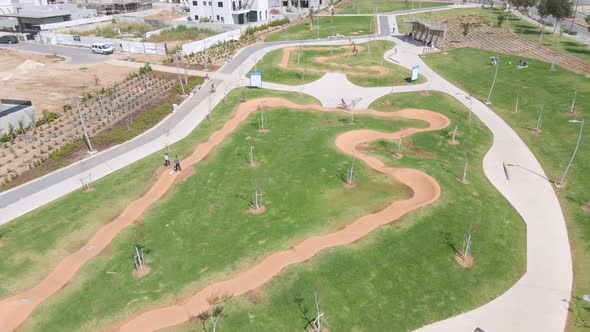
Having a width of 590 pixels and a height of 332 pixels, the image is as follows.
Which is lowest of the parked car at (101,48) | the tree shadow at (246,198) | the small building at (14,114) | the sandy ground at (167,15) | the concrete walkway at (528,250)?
the concrete walkway at (528,250)

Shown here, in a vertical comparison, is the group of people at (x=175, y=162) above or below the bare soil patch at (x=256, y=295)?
above

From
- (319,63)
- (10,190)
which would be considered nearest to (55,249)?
(10,190)

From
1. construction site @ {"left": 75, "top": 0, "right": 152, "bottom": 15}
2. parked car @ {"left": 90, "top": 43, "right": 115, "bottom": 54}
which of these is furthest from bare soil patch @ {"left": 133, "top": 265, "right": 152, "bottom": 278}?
construction site @ {"left": 75, "top": 0, "right": 152, "bottom": 15}

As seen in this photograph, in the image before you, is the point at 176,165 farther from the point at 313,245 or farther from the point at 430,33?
the point at 430,33

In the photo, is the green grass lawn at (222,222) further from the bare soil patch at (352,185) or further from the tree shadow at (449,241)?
the tree shadow at (449,241)

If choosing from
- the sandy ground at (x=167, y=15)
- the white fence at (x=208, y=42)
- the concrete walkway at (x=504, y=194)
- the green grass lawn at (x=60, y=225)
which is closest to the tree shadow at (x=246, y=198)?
the green grass lawn at (x=60, y=225)

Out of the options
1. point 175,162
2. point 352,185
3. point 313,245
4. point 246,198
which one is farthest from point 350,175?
point 175,162

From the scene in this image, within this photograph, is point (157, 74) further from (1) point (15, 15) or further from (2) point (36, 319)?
(1) point (15, 15)

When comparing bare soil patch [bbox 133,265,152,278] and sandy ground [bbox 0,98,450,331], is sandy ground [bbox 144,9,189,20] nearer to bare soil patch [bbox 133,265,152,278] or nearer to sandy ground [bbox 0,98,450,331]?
sandy ground [bbox 0,98,450,331]
